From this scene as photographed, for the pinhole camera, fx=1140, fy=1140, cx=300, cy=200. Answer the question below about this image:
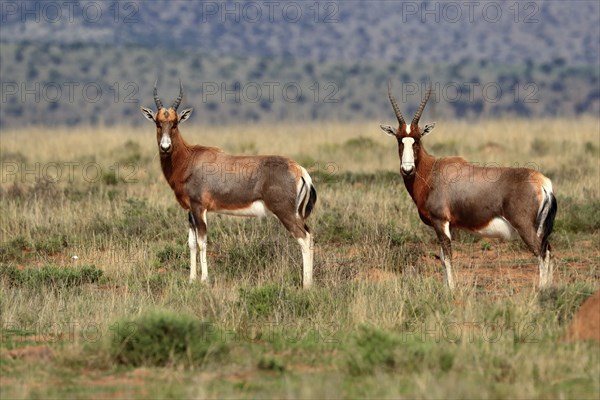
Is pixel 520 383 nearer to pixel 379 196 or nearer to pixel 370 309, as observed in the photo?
pixel 370 309

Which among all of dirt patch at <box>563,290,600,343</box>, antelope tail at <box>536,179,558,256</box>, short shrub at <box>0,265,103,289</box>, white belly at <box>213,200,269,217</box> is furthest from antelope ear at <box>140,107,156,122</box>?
dirt patch at <box>563,290,600,343</box>

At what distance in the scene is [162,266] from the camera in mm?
14312

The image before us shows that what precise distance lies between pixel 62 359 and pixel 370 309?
303 centimetres

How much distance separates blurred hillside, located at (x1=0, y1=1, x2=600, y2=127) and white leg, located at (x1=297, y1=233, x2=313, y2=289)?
39.9 m

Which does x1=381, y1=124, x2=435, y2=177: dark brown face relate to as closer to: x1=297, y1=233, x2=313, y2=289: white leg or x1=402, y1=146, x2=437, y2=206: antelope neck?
x1=402, y1=146, x2=437, y2=206: antelope neck

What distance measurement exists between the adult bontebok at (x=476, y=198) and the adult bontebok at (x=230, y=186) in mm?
1321

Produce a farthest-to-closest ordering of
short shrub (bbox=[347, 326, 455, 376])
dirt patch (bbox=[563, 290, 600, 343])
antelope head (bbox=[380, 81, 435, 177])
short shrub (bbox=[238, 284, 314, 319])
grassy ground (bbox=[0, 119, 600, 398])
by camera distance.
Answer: antelope head (bbox=[380, 81, 435, 177])
short shrub (bbox=[238, 284, 314, 319])
dirt patch (bbox=[563, 290, 600, 343])
short shrub (bbox=[347, 326, 455, 376])
grassy ground (bbox=[0, 119, 600, 398])

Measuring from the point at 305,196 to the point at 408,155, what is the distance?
1.45 m

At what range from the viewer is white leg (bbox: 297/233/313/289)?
12.9 meters

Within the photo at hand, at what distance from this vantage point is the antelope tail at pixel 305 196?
13320 mm

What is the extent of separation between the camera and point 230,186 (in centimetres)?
1362

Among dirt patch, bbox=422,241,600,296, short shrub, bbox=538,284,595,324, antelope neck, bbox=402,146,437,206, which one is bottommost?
dirt patch, bbox=422,241,600,296

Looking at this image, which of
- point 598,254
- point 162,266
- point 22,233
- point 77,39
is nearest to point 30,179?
point 22,233

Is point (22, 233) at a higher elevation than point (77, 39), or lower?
lower
